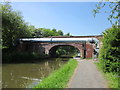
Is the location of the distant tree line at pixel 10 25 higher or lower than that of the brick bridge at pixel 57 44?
higher

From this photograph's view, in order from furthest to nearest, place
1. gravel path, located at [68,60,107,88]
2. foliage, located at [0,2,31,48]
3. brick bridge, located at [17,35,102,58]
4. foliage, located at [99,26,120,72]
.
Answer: brick bridge, located at [17,35,102,58] → foliage, located at [0,2,31,48] → foliage, located at [99,26,120,72] → gravel path, located at [68,60,107,88]

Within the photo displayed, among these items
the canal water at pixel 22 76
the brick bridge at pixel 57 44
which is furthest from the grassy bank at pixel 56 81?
the brick bridge at pixel 57 44

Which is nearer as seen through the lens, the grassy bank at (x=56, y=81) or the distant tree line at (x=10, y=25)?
the grassy bank at (x=56, y=81)

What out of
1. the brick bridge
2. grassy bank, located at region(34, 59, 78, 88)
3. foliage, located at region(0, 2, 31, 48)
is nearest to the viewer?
grassy bank, located at region(34, 59, 78, 88)

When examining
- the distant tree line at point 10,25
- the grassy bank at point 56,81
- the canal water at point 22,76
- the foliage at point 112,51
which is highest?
the distant tree line at point 10,25

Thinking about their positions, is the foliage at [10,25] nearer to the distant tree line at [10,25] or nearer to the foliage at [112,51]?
the distant tree line at [10,25]

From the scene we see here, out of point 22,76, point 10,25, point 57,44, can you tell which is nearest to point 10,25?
point 10,25

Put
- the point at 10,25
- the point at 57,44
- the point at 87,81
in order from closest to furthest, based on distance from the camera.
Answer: the point at 87,81, the point at 10,25, the point at 57,44

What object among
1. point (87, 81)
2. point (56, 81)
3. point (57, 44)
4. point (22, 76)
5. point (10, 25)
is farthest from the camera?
point (57, 44)

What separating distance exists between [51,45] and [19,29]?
292 inches

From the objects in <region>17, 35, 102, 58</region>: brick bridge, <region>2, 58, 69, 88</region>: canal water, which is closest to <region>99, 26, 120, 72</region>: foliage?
<region>2, 58, 69, 88</region>: canal water

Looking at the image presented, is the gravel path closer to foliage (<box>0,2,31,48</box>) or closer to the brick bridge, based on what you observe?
foliage (<box>0,2,31,48</box>)

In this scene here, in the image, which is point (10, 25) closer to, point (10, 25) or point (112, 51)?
point (10, 25)

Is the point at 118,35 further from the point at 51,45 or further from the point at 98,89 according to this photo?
the point at 51,45
